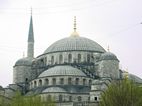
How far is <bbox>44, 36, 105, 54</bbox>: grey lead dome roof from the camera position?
8550 centimetres

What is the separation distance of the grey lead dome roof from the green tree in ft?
123

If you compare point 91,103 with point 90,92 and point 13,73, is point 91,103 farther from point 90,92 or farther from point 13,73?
point 13,73

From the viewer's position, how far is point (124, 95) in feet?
154

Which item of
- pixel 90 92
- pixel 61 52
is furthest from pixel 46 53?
pixel 90 92

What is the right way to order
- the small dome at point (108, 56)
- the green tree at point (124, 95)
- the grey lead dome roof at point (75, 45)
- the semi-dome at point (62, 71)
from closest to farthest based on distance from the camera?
the green tree at point (124, 95) < the semi-dome at point (62, 71) < the small dome at point (108, 56) < the grey lead dome roof at point (75, 45)

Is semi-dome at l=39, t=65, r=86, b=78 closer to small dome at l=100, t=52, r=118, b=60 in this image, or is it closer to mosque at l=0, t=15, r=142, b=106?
mosque at l=0, t=15, r=142, b=106

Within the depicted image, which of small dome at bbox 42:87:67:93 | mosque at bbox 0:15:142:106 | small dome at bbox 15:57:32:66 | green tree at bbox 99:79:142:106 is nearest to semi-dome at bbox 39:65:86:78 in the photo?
mosque at bbox 0:15:142:106

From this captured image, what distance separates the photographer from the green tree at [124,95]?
46.6 m

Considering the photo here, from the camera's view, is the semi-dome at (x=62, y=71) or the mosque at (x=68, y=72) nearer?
the mosque at (x=68, y=72)

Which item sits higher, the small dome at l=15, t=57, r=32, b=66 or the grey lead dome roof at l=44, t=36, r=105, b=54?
the grey lead dome roof at l=44, t=36, r=105, b=54

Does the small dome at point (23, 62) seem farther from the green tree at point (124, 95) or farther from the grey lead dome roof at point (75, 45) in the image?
the green tree at point (124, 95)

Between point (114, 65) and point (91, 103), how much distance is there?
8484 millimetres

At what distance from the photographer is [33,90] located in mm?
78750

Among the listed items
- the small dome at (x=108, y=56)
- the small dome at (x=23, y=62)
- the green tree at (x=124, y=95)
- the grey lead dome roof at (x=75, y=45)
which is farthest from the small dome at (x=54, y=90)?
the green tree at (x=124, y=95)
